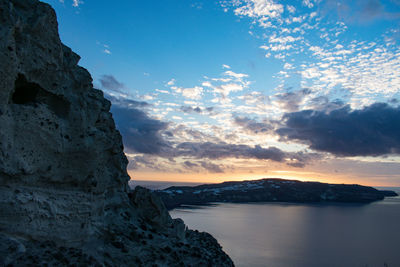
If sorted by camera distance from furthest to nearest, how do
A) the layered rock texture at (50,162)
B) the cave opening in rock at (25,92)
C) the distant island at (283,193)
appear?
the distant island at (283,193)
the cave opening in rock at (25,92)
the layered rock texture at (50,162)

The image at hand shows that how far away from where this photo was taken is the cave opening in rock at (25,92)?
35.3 feet

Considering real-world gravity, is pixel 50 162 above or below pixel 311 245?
above

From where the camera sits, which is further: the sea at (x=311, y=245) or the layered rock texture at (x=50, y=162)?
the sea at (x=311, y=245)

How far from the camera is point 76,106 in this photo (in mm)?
12688

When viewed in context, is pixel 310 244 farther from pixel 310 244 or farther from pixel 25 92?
pixel 25 92

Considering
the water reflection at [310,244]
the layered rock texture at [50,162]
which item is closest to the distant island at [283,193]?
the water reflection at [310,244]

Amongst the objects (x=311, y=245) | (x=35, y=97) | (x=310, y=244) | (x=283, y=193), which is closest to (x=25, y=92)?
(x=35, y=97)

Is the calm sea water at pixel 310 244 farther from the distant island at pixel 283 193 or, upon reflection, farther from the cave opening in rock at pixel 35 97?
the distant island at pixel 283 193

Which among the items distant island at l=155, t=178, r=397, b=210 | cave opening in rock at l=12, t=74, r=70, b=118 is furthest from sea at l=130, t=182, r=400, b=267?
distant island at l=155, t=178, r=397, b=210

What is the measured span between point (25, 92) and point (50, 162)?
3.05m

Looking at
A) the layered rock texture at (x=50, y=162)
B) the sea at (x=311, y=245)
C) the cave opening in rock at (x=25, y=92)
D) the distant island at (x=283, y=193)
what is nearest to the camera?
the layered rock texture at (x=50, y=162)

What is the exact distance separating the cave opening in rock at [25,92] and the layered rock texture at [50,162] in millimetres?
35

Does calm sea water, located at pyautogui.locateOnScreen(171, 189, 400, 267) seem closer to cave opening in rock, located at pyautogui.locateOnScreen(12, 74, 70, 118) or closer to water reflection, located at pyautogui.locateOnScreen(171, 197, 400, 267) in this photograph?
water reflection, located at pyautogui.locateOnScreen(171, 197, 400, 267)

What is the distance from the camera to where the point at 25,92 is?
11172 mm
